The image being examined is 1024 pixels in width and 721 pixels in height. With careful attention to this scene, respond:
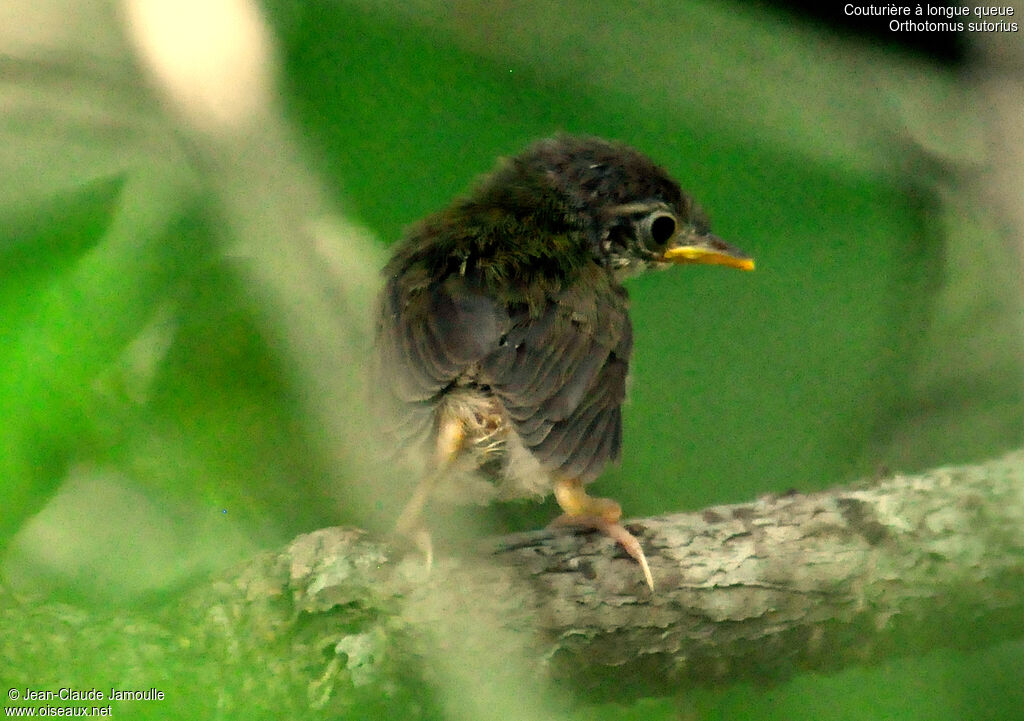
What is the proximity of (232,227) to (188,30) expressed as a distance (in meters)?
0.35

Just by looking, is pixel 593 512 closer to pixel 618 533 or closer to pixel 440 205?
pixel 618 533

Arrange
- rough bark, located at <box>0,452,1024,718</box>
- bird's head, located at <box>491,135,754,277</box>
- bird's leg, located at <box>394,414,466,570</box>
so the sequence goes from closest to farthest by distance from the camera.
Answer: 1. rough bark, located at <box>0,452,1024,718</box>
2. bird's leg, located at <box>394,414,466,570</box>
3. bird's head, located at <box>491,135,754,277</box>

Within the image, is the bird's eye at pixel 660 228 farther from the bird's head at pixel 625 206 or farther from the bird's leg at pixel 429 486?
the bird's leg at pixel 429 486

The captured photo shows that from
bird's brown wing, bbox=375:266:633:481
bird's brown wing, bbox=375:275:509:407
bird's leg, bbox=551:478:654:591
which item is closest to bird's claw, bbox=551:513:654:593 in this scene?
bird's leg, bbox=551:478:654:591

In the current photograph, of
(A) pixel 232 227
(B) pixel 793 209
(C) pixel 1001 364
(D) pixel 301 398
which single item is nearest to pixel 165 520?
(D) pixel 301 398

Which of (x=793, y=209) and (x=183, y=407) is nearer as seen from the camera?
Result: (x=183, y=407)

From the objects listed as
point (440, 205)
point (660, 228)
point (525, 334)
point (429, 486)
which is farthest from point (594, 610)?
point (440, 205)

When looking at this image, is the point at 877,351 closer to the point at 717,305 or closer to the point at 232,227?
the point at 717,305

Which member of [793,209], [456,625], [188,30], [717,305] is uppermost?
[188,30]

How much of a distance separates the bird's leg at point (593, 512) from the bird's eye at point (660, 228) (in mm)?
520

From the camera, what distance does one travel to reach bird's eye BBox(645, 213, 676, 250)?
5.83ft

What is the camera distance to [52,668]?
1324mm

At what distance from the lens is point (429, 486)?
1.49 meters

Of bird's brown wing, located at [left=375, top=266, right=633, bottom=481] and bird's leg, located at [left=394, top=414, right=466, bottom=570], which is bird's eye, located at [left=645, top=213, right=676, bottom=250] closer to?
bird's brown wing, located at [left=375, top=266, right=633, bottom=481]
